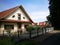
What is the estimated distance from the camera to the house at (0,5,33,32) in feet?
101

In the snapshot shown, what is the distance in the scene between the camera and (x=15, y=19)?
3325 centimetres

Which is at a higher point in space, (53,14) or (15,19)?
(53,14)

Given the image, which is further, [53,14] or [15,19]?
[53,14]

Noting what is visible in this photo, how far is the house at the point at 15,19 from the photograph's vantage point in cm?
3093

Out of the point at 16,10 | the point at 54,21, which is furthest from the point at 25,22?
the point at 54,21

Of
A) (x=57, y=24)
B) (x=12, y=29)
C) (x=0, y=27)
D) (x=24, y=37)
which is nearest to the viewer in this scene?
(x=24, y=37)

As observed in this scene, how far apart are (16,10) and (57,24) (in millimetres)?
11978

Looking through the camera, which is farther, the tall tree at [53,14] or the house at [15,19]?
the tall tree at [53,14]

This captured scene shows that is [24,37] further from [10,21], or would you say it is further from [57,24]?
[57,24]

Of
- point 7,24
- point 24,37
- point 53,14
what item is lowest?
point 24,37

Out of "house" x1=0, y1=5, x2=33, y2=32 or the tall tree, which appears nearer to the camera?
"house" x1=0, y1=5, x2=33, y2=32

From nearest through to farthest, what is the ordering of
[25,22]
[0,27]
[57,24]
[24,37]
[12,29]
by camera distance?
[24,37]
[0,27]
[12,29]
[25,22]
[57,24]

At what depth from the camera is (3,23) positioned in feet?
101

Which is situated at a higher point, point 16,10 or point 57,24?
point 16,10
